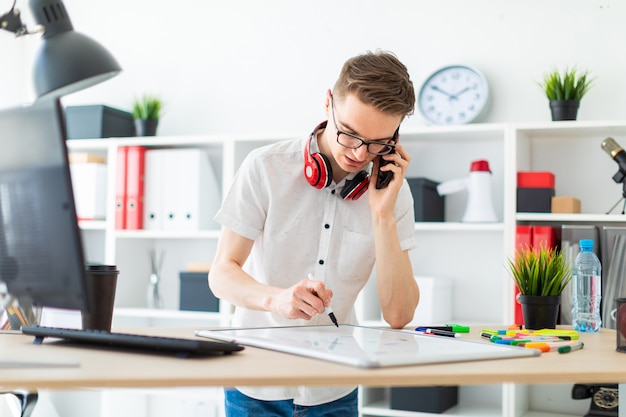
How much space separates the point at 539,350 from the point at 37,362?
878mm

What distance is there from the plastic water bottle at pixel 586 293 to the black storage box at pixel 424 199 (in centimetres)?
96

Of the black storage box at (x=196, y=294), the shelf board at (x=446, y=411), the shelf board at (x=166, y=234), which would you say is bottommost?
the shelf board at (x=446, y=411)

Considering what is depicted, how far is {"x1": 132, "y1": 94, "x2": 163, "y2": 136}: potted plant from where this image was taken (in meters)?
3.74

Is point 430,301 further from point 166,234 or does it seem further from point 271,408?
point 271,408

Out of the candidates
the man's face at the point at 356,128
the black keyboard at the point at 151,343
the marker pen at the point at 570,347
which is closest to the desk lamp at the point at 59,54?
the black keyboard at the point at 151,343

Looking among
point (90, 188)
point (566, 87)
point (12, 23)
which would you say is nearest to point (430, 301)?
point (566, 87)

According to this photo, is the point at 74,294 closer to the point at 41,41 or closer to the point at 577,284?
the point at 41,41

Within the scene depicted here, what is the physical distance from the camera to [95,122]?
374 cm

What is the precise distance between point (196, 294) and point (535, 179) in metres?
1.62

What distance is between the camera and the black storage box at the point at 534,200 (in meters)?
3.00

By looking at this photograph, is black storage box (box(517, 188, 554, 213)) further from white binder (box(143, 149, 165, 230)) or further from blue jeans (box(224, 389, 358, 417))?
white binder (box(143, 149, 165, 230))

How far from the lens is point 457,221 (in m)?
3.38

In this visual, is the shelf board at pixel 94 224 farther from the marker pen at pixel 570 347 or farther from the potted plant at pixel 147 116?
the marker pen at pixel 570 347

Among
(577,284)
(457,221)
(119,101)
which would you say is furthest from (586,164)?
(119,101)
